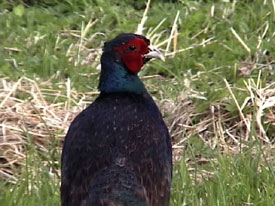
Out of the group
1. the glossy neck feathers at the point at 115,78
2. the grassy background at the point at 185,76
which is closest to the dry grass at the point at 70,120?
the grassy background at the point at 185,76

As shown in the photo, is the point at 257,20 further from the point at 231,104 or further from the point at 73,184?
A: the point at 73,184

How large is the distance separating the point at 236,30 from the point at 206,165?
184 centimetres

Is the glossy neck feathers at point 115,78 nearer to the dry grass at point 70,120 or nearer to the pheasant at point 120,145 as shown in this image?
the pheasant at point 120,145

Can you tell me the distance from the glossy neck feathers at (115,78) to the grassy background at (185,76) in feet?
2.35

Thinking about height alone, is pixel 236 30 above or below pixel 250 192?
above

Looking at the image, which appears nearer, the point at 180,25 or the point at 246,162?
the point at 246,162

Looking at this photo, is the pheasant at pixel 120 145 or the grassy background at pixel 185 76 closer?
the pheasant at pixel 120 145

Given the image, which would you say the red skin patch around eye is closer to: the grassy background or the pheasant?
the pheasant

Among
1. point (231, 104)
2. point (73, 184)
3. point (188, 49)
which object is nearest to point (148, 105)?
point (73, 184)

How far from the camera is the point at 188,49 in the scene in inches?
305

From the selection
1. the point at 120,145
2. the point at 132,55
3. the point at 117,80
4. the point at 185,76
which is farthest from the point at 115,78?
the point at 185,76

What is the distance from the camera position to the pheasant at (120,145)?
5.00m

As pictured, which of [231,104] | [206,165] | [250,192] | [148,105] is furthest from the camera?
[231,104]

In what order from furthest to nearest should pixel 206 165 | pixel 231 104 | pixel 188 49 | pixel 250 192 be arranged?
pixel 188 49 → pixel 231 104 → pixel 206 165 → pixel 250 192
